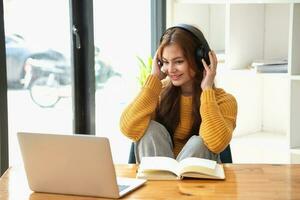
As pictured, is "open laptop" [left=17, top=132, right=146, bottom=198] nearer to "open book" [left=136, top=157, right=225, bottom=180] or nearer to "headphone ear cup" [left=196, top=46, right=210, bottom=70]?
"open book" [left=136, top=157, right=225, bottom=180]

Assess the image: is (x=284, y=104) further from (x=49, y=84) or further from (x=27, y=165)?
(x=27, y=165)

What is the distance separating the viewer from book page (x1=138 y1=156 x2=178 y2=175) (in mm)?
1748

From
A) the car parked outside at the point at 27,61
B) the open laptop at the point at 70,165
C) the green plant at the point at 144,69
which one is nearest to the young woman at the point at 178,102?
the open laptop at the point at 70,165

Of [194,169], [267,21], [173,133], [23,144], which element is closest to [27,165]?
[23,144]

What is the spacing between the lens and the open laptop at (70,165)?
1511mm

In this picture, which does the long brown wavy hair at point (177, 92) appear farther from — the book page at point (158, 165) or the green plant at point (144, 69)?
the green plant at point (144, 69)

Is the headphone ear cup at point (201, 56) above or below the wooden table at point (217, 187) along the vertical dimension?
above

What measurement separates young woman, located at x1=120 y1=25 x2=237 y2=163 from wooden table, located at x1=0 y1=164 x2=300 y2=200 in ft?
0.87

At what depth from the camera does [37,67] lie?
277 cm

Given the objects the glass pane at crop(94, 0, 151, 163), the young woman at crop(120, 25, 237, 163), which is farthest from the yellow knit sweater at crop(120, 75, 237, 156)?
the glass pane at crop(94, 0, 151, 163)

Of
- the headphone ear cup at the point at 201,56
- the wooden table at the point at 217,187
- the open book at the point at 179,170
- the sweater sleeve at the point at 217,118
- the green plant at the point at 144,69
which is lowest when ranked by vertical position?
the wooden table at the point at 217,187

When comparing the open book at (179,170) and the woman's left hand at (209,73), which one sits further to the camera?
the woman's left hand at (209,73)

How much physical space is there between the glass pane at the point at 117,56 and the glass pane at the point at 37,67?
0.25 m

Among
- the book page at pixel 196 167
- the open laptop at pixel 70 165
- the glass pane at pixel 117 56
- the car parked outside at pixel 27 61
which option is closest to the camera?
the open laptop at pixel 70 165
